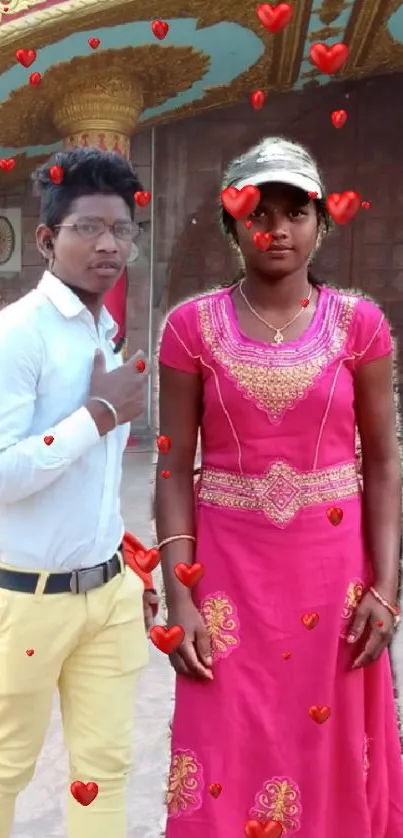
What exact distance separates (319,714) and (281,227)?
2.51 ft

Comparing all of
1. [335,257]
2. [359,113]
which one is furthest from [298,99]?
[335,257]

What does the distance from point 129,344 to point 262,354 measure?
7042 millimetres

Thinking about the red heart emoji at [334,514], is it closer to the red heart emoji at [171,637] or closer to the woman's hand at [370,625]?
the woman's hand at [370,625]

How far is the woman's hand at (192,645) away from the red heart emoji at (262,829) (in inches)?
10.1

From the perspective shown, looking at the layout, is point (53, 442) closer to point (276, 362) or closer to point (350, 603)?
point (276, 362)

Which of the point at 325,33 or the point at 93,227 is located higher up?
the point at 325,33

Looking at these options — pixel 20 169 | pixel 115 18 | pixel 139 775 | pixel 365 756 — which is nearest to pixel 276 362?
pixel 365 756

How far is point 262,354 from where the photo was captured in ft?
4.33

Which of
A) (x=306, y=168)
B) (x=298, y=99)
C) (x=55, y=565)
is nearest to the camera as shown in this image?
(x=306, y=168)

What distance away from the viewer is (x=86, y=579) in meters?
1.40

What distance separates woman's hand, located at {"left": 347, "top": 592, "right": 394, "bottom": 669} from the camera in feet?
4.52

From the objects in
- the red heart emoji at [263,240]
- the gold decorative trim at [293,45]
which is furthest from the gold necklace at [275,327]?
the gold decorative trim at [293,45]

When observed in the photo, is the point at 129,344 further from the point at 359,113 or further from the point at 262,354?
the point at 262,354

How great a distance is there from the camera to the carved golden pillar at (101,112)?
629 cm
